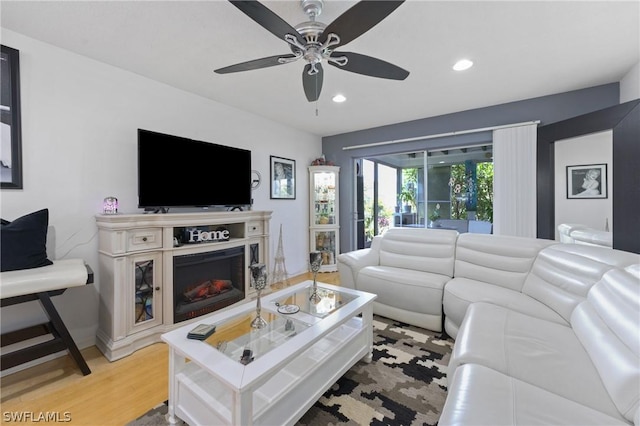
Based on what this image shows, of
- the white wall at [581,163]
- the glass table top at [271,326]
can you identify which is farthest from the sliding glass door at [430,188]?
the glass table top at [271,326]

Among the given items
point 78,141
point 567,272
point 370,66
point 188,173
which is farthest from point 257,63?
point 567,272

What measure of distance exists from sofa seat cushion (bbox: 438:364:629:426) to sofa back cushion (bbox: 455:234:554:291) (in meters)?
1.43

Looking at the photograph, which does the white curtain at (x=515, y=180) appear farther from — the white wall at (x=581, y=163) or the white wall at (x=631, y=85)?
the white wall at (x=631, y=85)

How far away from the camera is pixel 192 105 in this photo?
2.94m

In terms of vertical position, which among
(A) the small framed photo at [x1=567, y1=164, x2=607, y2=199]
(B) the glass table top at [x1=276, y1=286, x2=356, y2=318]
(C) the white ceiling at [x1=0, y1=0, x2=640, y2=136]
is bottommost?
(B) the glass table top at [x1=276, y1=286, x2=356, y2=318]

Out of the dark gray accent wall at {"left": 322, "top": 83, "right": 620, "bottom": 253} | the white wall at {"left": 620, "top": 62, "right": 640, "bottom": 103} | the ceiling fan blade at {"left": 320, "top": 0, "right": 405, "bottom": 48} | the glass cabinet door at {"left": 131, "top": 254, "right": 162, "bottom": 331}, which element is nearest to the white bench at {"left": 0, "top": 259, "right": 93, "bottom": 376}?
the glass cabinet door at {"left": 131, "top": 254, "right": 162, "bottom": 331}

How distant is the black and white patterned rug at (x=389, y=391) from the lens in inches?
56.7

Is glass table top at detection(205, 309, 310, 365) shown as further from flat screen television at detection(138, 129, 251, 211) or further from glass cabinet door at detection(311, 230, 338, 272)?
glass cabinet door at detection(311, 230, 338, 272)

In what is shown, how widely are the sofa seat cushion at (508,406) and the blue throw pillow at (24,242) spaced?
250cm

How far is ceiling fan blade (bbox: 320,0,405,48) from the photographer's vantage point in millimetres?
1131

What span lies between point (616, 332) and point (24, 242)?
3.24 metres

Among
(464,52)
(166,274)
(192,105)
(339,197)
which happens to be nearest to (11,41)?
(192,105)

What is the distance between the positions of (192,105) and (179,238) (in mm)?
1475

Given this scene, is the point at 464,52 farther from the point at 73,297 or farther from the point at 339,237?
the point at 73,297
